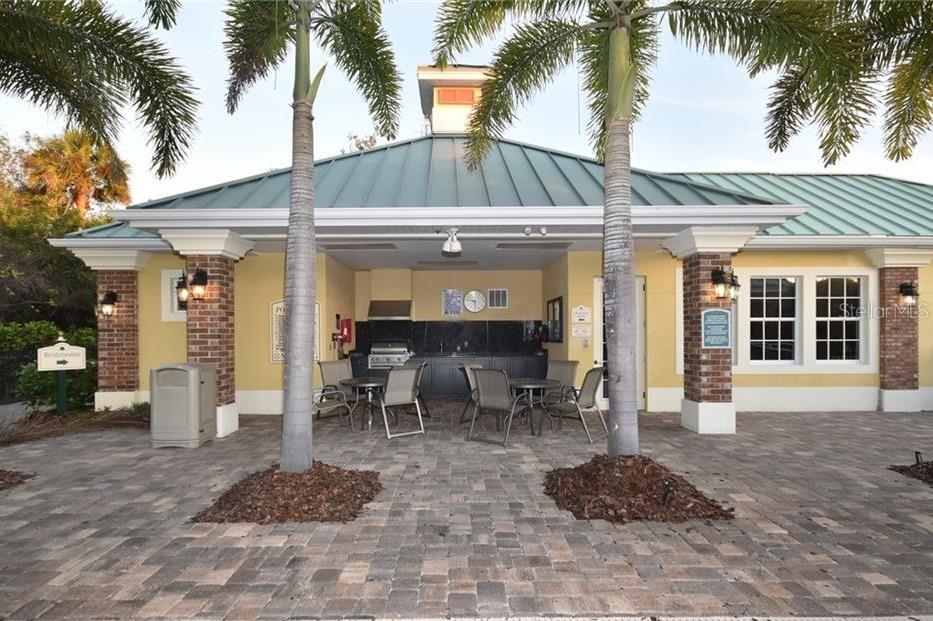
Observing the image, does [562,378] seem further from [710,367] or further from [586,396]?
[710,367]

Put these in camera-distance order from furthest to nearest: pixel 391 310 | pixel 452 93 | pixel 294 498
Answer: pixel 452 93 → pixel 391 310 → pixel 294 498

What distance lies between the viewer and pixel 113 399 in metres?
8.06

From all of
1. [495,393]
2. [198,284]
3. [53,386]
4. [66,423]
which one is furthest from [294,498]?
[53,386]

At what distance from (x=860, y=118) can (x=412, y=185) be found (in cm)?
506

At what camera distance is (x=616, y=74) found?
4301mm

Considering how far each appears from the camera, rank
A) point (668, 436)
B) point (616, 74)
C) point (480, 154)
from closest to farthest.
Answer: point (616, 74) < point (480, 154) < point (668, 436)

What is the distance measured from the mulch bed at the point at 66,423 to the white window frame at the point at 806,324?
971 cm

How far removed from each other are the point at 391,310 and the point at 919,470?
899cm

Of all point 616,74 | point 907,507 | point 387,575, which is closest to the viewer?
point 387,575

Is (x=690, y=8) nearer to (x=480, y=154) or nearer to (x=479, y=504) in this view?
(x=480, y=154)

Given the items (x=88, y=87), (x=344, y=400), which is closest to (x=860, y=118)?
(x=344, y=400)

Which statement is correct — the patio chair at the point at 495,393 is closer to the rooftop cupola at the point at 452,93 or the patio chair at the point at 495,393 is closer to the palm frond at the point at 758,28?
the palm frond at the point at 758,28

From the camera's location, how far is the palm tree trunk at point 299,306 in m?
4.12

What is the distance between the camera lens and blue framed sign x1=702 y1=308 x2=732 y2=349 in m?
6.53
